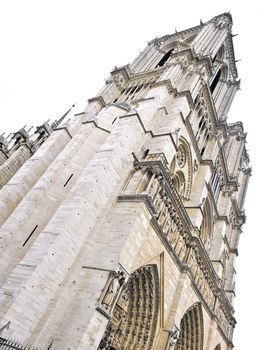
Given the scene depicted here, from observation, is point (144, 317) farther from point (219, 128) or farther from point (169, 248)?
point (219, 128)

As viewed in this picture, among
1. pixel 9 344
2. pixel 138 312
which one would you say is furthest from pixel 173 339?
pixel 9 344

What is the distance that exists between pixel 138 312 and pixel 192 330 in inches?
171

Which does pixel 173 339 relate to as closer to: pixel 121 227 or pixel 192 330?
pixel 192 330

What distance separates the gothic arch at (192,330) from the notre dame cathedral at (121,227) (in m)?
0.06

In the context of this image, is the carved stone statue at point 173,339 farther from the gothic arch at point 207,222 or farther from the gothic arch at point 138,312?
the gothic arch at point 207,222

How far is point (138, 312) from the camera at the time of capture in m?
12.3

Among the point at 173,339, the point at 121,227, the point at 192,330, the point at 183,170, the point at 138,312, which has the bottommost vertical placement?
the point at 173,339

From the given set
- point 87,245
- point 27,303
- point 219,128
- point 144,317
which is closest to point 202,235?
point 219,128

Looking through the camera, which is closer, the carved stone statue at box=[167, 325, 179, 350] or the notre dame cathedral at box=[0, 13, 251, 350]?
the notre dame cathedral at box=[0, 13, 251, 350]

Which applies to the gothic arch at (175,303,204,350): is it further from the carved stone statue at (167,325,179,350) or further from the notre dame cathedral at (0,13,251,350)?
the carved stone statue at (167,325,179,350)

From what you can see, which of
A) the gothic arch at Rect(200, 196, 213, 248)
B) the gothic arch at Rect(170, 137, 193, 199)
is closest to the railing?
the gothic arch at Rect(170, 137, 193, 199)

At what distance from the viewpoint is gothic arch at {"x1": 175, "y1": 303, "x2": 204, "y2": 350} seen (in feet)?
49.6

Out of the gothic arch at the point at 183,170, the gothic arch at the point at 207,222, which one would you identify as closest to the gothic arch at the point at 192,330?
the gothic arch at the point at 207,222

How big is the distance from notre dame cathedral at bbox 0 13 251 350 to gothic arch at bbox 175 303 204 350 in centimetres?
6
